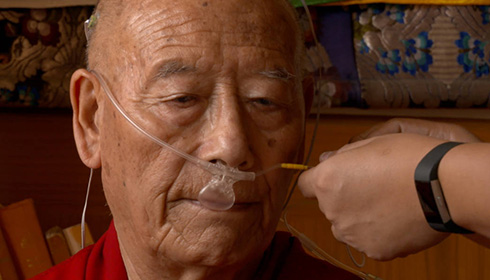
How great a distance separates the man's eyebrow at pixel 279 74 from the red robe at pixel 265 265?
0.43 metres

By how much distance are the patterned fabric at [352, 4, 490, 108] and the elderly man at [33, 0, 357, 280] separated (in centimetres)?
58

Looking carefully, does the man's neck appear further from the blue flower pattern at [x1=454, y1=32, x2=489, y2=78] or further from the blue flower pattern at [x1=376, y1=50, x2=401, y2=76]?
the blue flower pattern at [x1=454, y1=32, x2=489, y2=78]

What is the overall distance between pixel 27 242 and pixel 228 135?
120 centimetres

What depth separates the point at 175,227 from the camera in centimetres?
118

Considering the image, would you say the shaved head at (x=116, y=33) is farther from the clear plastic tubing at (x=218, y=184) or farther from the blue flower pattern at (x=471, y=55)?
the blue flower pattern at (x=471, y=55)

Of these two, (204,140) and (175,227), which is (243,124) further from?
(175,227)

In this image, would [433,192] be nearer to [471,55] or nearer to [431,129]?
[431,129]

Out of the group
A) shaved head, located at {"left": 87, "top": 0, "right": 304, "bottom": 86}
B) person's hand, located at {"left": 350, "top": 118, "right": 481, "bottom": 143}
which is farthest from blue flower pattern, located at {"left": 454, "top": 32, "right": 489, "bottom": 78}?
shaved head, located at {"left": 87, "top": 0, "right": 304, "bottom": 86}

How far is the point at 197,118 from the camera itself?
1.19 metres

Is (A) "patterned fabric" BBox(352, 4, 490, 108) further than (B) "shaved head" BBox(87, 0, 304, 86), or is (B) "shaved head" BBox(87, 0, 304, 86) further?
(A) "patterned fabric" BBox(352, 4, 490, 108)

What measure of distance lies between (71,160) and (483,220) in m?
1.71

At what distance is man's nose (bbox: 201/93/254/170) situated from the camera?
113 cm

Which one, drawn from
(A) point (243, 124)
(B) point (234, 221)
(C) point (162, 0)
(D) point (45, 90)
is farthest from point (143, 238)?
(D) point (45, 90)

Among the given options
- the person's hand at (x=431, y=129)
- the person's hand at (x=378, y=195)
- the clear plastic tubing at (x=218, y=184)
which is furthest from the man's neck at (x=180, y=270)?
the person's hand at (x=431, y=129)
